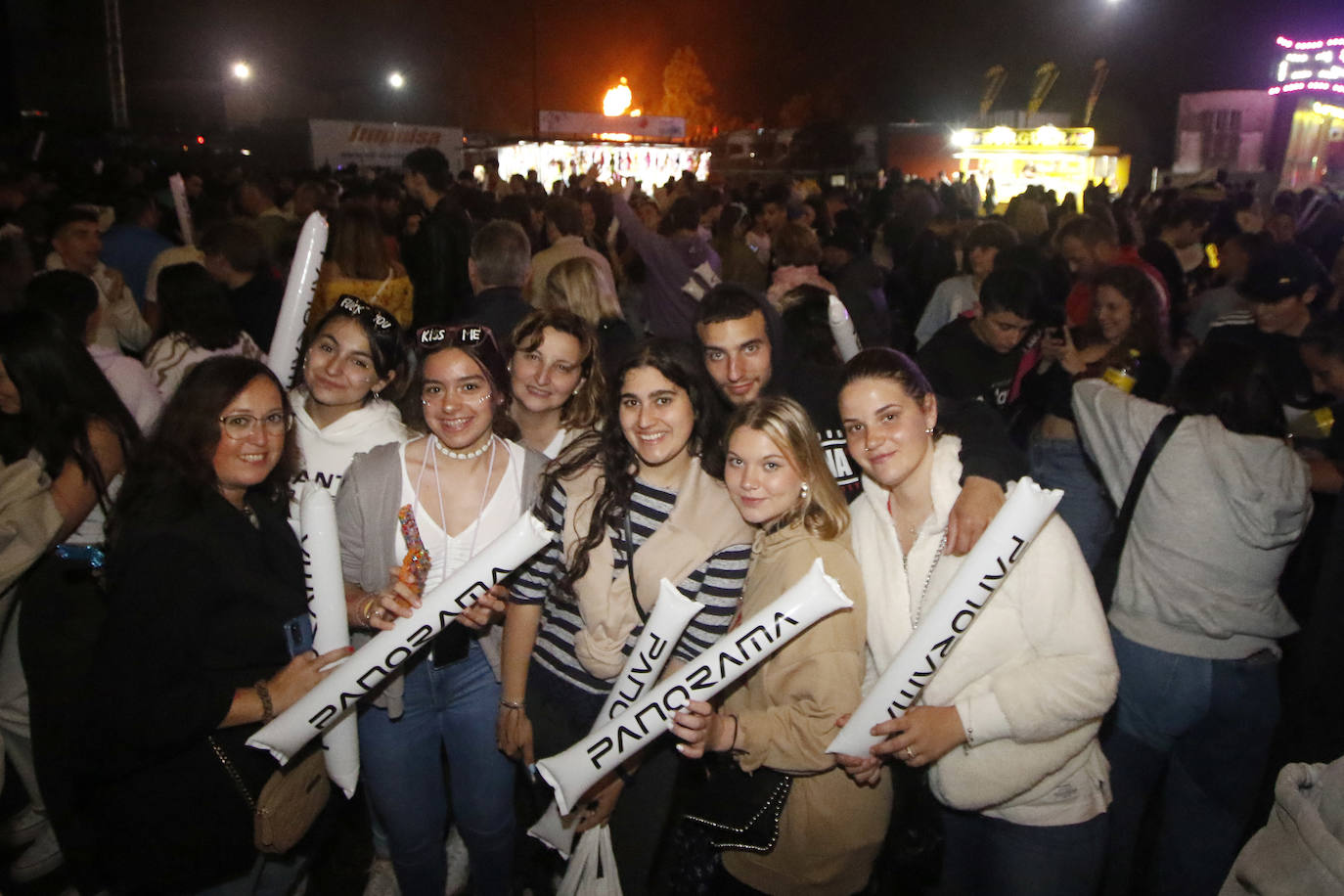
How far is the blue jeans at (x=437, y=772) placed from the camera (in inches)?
114

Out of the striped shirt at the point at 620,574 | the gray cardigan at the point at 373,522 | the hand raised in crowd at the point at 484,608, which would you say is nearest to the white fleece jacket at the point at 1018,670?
the striped shirt at the point at 620,574

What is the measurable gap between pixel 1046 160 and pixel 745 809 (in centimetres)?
2007

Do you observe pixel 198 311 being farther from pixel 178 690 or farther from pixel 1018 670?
pixel 1018 670

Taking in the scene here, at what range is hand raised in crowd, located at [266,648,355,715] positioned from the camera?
2428 mm

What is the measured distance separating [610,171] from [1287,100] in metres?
15.6

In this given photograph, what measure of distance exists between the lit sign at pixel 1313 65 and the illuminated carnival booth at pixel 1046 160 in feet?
23.1

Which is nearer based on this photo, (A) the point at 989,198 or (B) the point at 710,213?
(B) the point at 710,213

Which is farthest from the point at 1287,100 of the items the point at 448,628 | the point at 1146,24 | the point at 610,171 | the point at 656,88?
the point at 656,88

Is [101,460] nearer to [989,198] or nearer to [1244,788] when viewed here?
[1244,788]

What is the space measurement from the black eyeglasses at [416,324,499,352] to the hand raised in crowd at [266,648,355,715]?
1.02 metres

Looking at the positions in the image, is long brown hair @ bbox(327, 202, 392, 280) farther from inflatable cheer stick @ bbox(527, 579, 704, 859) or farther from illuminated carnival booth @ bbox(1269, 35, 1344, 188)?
illuminated carnival booth @ bbox(1269, 35, 1344, 188)

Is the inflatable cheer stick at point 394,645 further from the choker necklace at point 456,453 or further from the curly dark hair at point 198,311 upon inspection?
the curly dark hair at point 198,311

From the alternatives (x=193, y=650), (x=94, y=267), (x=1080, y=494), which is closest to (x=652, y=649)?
(x=193, y=650)

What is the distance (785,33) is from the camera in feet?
175
